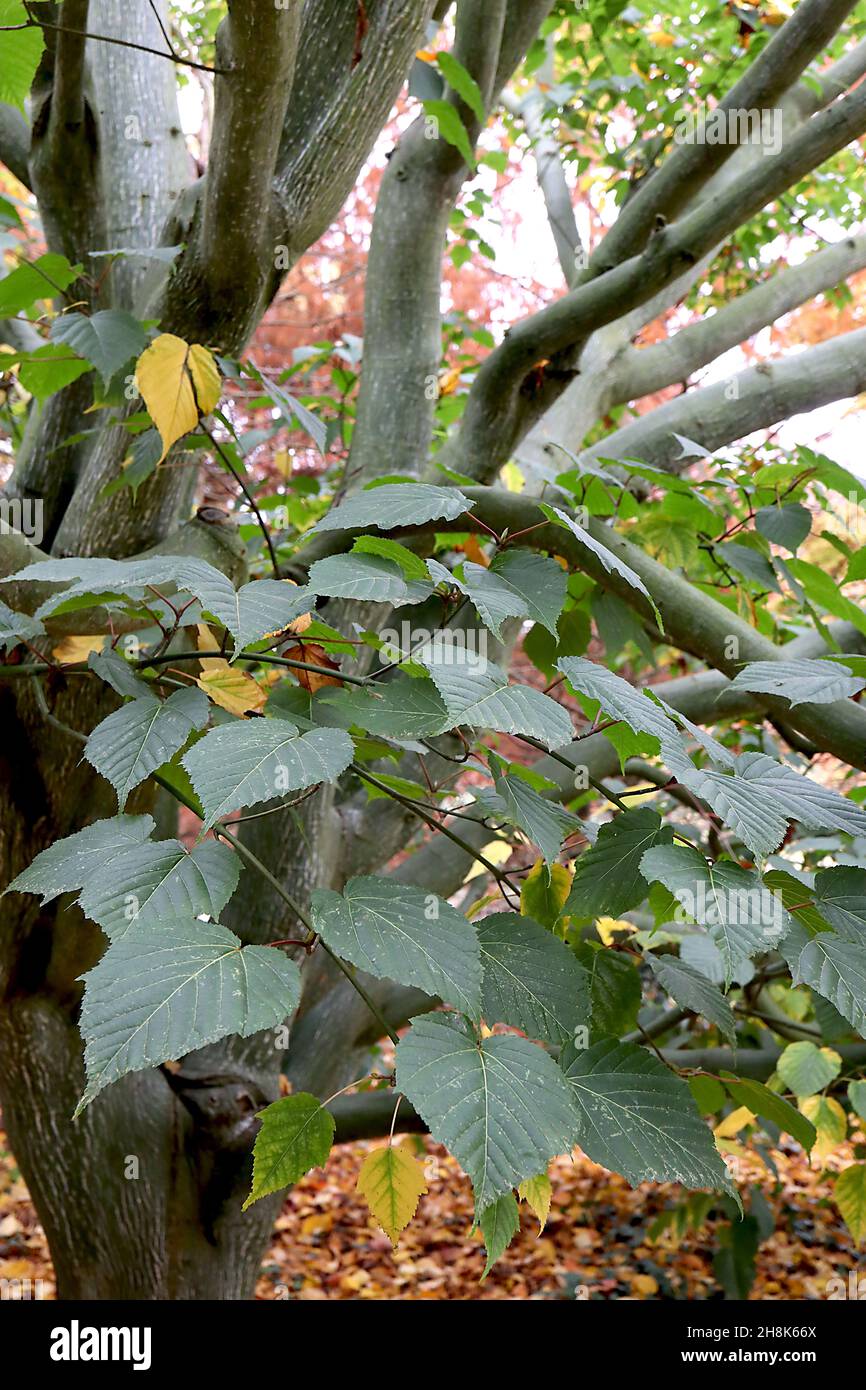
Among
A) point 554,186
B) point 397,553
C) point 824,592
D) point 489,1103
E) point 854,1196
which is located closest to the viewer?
point 489,1103

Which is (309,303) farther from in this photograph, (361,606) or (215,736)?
(215,736)

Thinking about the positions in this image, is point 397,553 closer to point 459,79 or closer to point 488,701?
point 488,701

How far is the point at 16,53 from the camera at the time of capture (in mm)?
1241

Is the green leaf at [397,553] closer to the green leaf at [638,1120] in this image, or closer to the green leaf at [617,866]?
the green leaf at [617,866]

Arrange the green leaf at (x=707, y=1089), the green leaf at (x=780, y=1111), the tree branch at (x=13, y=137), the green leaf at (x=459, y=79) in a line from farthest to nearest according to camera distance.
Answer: the tree branch at (x=13, y=137) < the green leaf at (x=459, y=79) < the green leaf at (x=707, y=1089) < the green leaf at (x=780, y=1111)

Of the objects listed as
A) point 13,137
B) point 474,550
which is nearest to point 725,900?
point 474,550

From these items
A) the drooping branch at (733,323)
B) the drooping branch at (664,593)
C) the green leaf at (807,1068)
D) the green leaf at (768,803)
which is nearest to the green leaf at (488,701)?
the green leaf at (768,803)

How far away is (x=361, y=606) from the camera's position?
2105 mm

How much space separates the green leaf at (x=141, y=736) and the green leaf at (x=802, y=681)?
0.51 metres

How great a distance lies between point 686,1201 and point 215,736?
321cm

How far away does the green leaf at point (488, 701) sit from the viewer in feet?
2.27

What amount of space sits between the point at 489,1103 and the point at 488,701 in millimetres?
276

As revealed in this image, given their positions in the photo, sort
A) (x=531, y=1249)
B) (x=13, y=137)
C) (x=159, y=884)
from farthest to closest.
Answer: (x=531, y=1249), (x=13, y=137), (x=159, y=884)

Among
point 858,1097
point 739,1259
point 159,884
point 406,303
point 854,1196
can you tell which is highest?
point 406,303
